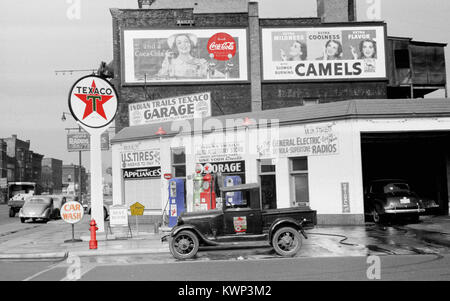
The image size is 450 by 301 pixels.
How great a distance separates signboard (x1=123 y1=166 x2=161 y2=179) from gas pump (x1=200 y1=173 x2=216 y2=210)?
4.44 meters

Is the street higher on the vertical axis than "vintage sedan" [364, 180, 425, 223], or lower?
lower

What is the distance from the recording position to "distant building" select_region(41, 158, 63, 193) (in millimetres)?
126375

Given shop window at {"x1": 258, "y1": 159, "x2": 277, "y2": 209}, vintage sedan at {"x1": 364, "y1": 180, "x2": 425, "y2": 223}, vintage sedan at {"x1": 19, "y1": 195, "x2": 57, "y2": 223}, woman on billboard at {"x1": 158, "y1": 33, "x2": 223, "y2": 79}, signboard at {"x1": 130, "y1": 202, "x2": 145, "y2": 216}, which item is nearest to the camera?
signboard at {"x1": 130, "y1": 202, "x2": 145, "y2": 216}

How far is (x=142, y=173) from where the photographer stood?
934 inches

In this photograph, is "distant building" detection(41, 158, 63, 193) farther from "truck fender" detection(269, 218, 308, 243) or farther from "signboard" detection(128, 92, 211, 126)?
"truck fender" detection(269, 218, 308, 243)

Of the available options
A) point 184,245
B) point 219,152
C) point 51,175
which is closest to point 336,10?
point 219,152

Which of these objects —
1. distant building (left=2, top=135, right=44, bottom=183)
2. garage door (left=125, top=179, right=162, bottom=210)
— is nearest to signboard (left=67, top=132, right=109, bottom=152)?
garage door (left=125, top=179, right=162, bottom=210)

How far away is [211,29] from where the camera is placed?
101ft

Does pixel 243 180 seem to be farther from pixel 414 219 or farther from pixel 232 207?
pixel 232 207

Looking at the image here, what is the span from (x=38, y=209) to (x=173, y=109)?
12.3m

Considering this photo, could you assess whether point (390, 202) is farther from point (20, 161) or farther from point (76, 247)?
point (20, 161)

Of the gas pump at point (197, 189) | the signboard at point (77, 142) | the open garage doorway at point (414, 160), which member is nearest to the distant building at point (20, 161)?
the signboard at point (77, 142)

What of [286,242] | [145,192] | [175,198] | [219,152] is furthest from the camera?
[145,192]

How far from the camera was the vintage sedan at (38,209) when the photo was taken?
29.9 m
